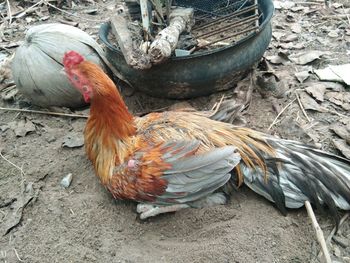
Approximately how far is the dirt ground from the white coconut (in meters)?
0.21

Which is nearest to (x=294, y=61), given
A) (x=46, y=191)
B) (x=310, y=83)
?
(x=310, y=83)

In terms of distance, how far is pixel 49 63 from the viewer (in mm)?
3766

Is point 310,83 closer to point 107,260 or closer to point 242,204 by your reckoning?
point 242,204

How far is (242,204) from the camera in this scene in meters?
2.80

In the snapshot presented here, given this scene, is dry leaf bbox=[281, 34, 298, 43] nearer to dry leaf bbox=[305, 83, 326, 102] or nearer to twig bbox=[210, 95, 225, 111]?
dry leaf bbox=[305, 83, 326, 102]

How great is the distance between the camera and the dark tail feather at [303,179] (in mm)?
2623

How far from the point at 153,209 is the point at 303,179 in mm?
1016

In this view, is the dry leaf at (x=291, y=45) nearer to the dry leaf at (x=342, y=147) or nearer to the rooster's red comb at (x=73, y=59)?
the dry leaf at (x=342, y=147)

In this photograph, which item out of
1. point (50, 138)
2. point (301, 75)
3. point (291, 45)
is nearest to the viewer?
point (50, 138)

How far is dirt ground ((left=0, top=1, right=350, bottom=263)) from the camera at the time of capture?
2.55 metres

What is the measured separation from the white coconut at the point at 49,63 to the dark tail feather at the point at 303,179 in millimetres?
1956

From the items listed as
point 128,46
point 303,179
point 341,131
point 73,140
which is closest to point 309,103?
point 341,131

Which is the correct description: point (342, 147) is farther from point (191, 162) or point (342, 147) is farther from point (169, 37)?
point (169, 37)

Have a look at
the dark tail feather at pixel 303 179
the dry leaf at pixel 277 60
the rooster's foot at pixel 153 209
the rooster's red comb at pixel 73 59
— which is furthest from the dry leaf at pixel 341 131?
the rooster's red comb at pixel 73 59
